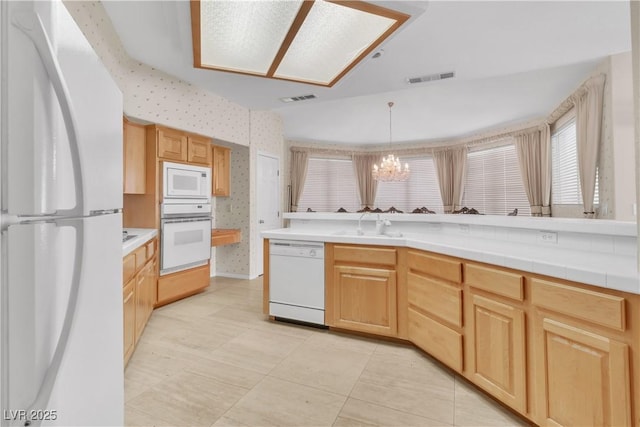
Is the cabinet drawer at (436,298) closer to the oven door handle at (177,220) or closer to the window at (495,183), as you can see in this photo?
the oven door handle at (177,220)

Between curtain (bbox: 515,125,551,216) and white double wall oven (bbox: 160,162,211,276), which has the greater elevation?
curtain (bbox: 515,125,551,216)

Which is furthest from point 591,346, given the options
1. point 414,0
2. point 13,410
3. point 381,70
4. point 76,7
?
point 76,7

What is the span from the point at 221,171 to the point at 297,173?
2806mm

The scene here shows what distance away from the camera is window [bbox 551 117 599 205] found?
4.34m

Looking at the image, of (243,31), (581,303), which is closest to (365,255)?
(581,303)

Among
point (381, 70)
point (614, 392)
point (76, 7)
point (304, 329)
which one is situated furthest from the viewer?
point (381, 70)

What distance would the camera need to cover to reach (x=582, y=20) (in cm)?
231

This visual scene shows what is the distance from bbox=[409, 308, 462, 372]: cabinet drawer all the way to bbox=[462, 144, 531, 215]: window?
4.95 meters

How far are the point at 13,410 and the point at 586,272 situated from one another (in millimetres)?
1863

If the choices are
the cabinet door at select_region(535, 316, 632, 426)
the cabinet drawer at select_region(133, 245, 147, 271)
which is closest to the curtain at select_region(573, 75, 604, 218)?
the cabinet door at select_region(535, 316, 632, 426)

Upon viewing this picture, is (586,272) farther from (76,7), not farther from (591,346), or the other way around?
(76,7)

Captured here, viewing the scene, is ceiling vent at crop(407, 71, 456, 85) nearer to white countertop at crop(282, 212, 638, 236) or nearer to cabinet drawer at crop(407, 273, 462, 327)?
white countertop at crop(282, 212, 638, 236)

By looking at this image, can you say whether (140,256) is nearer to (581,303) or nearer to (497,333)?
(497,333)

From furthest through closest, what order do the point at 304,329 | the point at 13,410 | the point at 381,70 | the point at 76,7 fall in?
the point at 381,70 → the point at 304,329 → the point at 76,7 → the point at 13,410
